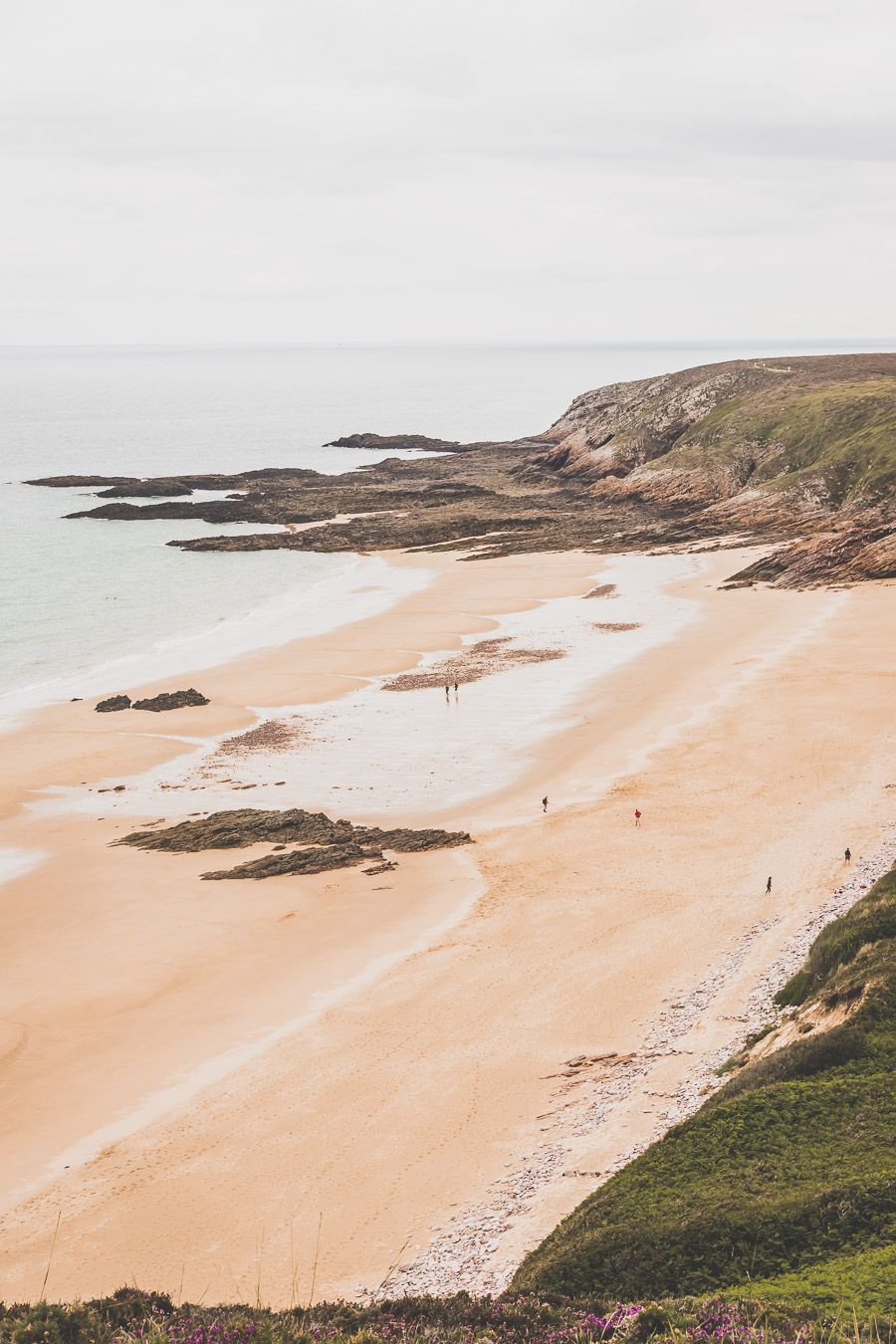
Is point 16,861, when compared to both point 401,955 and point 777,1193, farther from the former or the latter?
point 777,1193

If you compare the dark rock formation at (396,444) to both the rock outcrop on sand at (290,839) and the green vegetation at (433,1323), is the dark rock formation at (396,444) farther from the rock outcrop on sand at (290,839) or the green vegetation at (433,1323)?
the green vegetation at (433,1323)

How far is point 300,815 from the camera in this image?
25.6m

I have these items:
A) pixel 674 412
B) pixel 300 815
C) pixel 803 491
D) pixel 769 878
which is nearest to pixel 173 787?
pixel 300 815

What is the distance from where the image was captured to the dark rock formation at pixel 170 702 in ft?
119

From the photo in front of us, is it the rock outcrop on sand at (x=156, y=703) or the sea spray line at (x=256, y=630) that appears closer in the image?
the rock outcrop on sand at (x=156, y=703)

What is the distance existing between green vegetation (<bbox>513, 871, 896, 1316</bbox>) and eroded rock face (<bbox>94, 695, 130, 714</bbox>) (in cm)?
2810

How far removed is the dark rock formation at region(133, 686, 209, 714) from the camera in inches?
1430

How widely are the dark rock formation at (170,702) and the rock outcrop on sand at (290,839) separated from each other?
35.1 feet

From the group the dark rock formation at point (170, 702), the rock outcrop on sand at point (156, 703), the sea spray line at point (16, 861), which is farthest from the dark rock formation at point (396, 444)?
the sea spray line at point (16, 861)

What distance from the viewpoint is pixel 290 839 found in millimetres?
24656

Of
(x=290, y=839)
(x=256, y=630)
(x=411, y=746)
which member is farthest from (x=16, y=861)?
(x=256, y=630)

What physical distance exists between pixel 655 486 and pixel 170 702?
5074cm

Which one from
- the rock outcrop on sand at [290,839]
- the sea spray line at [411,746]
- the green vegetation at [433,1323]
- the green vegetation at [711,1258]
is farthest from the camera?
the sea spray line at [411,746]

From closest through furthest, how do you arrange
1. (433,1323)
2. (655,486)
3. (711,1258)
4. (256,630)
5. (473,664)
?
(433,1323), (711,1258), (473,664), (256,630), (655,486)
